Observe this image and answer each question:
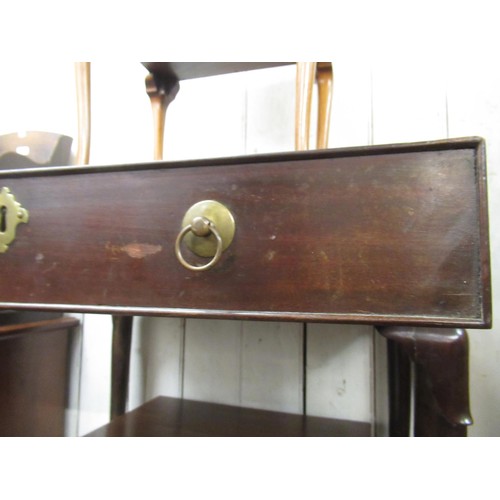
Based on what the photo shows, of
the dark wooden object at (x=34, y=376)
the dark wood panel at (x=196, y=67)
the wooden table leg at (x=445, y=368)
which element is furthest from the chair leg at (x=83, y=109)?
the wooden table leg at (x=445, y=368)

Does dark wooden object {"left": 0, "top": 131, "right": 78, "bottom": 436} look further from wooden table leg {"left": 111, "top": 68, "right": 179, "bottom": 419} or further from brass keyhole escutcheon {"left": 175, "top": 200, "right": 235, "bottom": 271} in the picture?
brass keyhole escutcheon {"left": 175, "top": 200, "right": 235, "bottom": 271}

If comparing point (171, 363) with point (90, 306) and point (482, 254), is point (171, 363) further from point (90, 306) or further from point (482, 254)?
point (482, 254)

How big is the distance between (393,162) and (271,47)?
338mm

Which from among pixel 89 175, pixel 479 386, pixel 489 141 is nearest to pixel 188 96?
pixel 89 175

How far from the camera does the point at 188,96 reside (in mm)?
750

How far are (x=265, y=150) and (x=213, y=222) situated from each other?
17.5 inches

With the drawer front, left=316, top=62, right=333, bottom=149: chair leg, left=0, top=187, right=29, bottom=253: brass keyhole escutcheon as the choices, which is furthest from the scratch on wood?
left=316, top=62, right=333, bottom=149: chair leg

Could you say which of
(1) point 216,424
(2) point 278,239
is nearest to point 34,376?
(1) point 216,424

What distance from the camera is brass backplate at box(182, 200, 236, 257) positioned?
30cm

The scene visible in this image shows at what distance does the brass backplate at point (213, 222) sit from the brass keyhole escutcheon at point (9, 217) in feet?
0.63

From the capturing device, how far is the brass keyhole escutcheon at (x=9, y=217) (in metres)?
0.36

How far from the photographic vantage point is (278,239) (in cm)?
29

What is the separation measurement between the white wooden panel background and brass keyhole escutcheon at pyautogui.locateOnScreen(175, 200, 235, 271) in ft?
1.33

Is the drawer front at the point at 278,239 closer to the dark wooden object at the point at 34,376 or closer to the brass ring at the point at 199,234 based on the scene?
the brass ring at the point at 199,234
